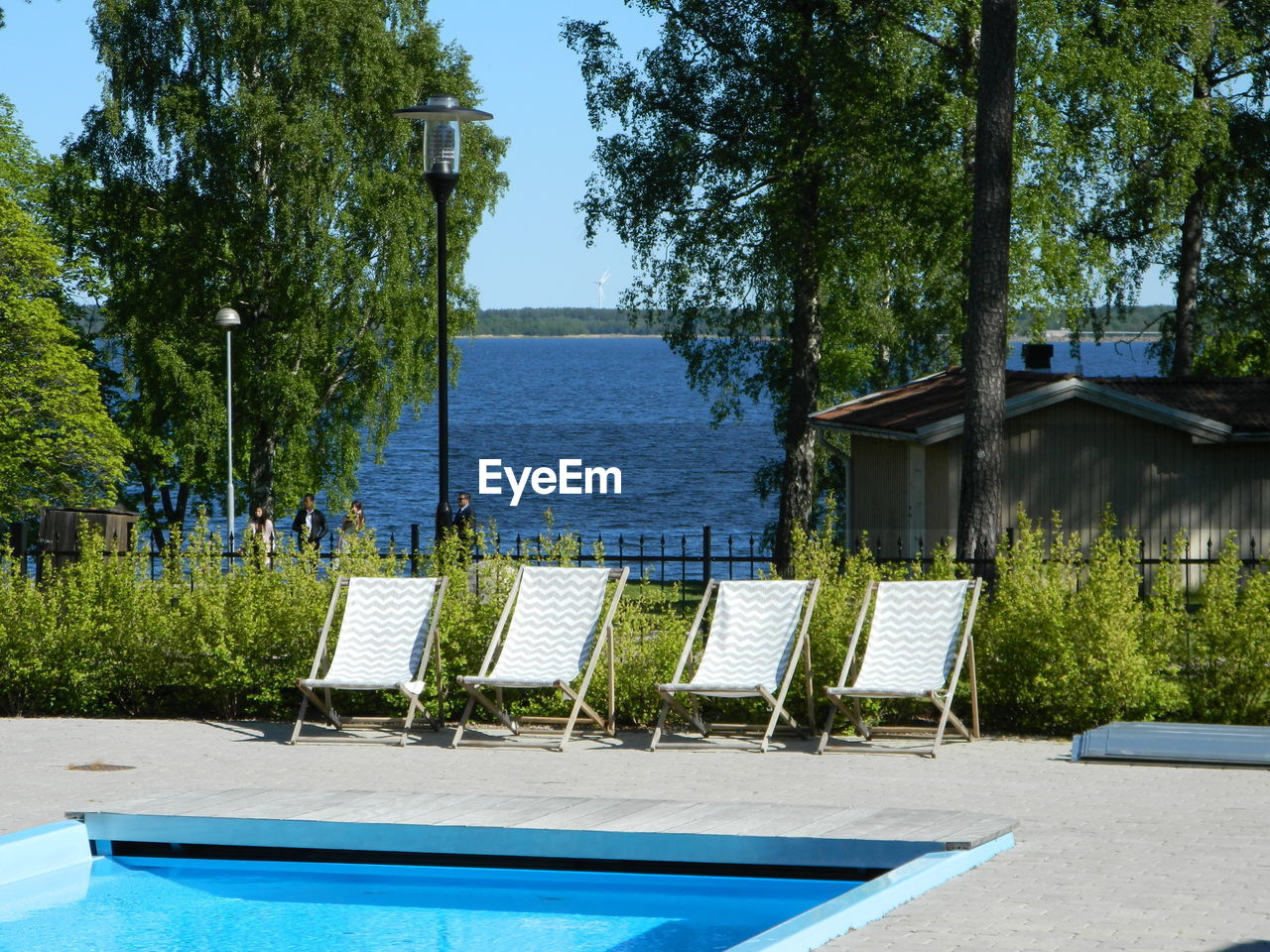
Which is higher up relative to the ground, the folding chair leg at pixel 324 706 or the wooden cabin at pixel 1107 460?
the wooden cabin at pixel 1107 460

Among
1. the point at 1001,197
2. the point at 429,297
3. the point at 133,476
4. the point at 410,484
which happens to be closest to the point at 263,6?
the point at 429,297

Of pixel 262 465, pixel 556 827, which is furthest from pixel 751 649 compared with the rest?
pixel 262 465

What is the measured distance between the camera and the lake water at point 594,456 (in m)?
53.5

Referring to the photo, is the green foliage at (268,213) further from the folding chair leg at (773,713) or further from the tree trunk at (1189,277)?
the folding chair leg at (773,713)

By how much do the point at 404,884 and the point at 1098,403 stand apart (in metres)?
15.0

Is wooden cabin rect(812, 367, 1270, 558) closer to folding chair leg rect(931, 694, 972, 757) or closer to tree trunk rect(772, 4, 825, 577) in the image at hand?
tree trunk rect(772, 4, 825, 577)

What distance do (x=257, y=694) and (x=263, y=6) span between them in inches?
834

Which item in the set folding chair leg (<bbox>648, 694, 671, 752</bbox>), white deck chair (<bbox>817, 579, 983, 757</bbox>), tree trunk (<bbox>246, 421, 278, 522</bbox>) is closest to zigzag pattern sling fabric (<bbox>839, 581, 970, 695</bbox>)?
white deck chair (<bbox>817, 579, 983, 757</bbox>)

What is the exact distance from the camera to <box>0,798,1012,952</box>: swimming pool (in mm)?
6457

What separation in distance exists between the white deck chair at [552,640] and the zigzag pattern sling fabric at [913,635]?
1.58 m

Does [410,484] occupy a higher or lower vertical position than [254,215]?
lower

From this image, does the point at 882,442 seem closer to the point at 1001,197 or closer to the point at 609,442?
the point at 1001,197

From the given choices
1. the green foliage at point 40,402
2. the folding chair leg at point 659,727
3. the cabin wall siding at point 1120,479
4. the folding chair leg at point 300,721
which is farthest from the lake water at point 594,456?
the folding chair leg at point 659,727

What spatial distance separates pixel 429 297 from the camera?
30.0 m
